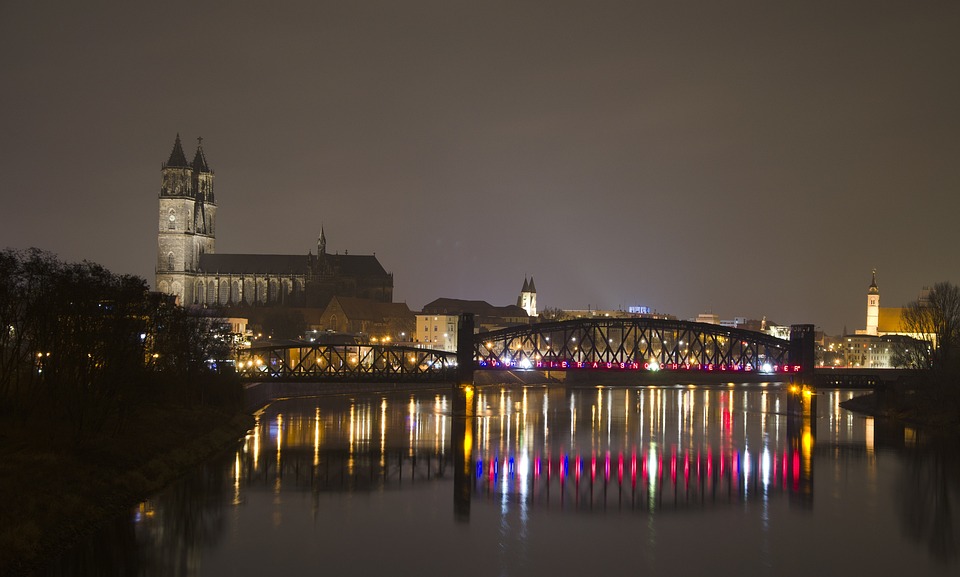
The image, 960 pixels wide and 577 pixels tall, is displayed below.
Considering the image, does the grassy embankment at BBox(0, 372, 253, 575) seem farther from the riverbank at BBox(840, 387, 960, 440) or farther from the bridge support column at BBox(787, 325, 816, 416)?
the riverbank at BBox(840, 387, 960, 440)

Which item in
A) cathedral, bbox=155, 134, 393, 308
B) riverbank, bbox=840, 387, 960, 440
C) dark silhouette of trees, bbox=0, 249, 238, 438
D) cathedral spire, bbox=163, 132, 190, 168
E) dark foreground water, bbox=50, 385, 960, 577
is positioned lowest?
dark foreground water, bbox=50, 385, 960, 577

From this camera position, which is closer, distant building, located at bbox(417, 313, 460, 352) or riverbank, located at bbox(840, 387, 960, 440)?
riverbank, located at bbox(840, 387, 960, 440)

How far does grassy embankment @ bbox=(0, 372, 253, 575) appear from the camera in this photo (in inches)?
1216

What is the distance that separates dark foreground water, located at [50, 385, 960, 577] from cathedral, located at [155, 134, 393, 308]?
375 ft

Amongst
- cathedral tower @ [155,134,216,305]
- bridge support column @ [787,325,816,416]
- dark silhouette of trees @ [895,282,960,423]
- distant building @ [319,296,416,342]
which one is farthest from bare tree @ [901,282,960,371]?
cathedral tower @ [155,134,216,305]

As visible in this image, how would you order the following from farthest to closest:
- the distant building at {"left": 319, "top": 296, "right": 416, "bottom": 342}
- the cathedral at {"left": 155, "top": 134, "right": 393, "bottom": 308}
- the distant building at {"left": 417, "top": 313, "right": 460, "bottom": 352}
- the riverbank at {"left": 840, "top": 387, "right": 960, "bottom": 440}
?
the cathedral at {"left": 155, "top": 134, "right": 393, "bottom": 308}
the distant building at {"left": 417, "top": 313, "right": 460, "bottom": 352}
the distant building at {"left": 319, "top": 296, "right": 416, "bottom": 342}
the riverbank at {"left": 840, "top": 387, "right": 960, "bottom": 440}

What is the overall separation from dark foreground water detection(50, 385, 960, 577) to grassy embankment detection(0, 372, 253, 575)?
0.98 metres

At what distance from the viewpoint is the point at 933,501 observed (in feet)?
148

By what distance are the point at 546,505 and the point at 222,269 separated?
156777mm

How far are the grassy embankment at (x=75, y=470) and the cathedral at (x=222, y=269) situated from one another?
13169 centimetres

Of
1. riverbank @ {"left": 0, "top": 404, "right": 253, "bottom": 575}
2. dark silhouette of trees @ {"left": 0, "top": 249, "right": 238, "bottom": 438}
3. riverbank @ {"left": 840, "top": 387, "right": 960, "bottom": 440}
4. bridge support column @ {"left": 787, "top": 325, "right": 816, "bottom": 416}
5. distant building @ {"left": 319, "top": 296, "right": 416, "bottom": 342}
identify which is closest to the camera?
riverbank @ {"left": 0, "top": 404, "right": 253, "bottom": 575}

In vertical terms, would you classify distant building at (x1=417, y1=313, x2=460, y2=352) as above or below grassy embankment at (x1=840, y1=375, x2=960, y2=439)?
above

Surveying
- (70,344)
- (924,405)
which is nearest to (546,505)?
(70,344)

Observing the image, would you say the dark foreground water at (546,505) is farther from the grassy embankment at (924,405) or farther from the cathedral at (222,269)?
the cathedral at (222,269)
